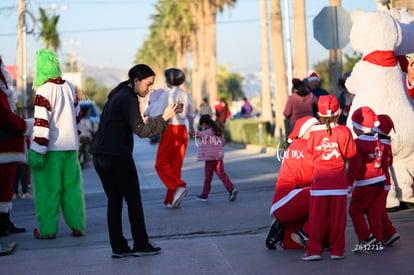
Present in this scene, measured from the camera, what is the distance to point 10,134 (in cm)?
912

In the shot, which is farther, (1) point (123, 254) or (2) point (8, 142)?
(2) point (8, 142)

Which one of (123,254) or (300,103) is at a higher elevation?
(300,103)

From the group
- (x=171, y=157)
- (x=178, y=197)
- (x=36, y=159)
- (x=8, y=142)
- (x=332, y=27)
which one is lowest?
(x=178, y=197)

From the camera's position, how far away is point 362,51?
9781mm

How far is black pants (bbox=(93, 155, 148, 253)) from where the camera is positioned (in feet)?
24.5

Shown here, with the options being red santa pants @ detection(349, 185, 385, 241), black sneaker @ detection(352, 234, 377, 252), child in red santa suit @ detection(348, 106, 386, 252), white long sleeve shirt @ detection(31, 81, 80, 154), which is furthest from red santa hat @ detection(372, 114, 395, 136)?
white long sleeve shirt @ detection(31, 81, 80, 154)

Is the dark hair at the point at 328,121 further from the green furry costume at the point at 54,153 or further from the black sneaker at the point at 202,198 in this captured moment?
the black sneaker at the point at 202,198

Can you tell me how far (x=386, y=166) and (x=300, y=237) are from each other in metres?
1.03

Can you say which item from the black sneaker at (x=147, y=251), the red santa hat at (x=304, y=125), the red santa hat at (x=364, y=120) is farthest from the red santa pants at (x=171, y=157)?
the red santa hat at (x=364, y=120)

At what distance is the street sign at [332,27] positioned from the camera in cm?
1527

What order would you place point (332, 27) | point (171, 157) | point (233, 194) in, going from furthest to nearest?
1. point (332, 27)
2. point (233, 194)
3. point (171, 157)

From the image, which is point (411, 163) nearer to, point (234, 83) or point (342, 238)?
point (342, 238)

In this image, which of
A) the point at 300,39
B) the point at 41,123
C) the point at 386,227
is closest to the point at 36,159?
the point at 41,123

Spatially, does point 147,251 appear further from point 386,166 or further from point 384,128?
point 384,128
